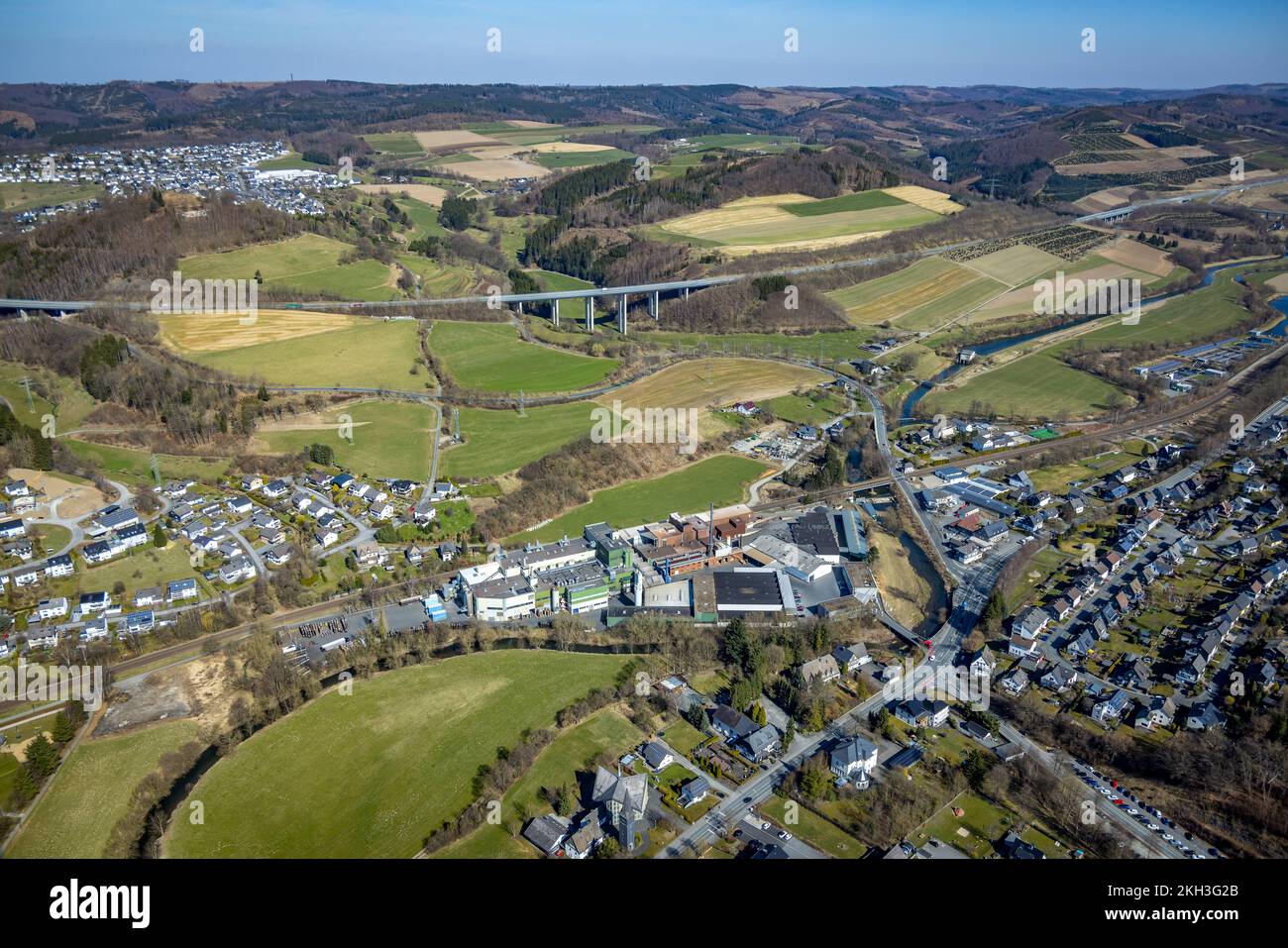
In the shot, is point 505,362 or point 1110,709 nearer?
point 1110,709

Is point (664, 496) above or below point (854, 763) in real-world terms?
above

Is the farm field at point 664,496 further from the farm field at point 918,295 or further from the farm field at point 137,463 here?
the farm field at point 918,295

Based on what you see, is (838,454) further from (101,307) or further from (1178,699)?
(101,307)

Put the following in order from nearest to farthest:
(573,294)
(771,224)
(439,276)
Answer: (573,294), (439,276), (771,224)

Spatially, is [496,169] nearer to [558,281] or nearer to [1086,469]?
[558,281]

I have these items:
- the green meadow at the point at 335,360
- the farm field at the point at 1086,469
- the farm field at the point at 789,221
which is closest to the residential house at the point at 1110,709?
the farm field at the point at 1086,469

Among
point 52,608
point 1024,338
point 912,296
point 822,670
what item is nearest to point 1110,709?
point 822,670

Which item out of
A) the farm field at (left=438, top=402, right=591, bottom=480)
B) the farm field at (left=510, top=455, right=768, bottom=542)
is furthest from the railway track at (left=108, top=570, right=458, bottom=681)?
the farm field at (left=438, top=402, right=591, bottom=480)

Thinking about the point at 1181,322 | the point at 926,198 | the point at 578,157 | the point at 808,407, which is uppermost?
the point at 578,157

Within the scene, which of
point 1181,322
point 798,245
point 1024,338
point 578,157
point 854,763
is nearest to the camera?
point 854,763
